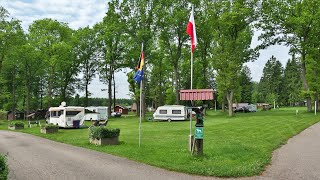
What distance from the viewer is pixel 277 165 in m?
11.0

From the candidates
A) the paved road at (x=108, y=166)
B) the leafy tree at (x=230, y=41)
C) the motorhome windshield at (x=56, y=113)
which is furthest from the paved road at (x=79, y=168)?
the leafy tree at (x=230, y=41)

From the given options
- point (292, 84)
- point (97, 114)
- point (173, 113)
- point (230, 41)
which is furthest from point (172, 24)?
point (292, 84)

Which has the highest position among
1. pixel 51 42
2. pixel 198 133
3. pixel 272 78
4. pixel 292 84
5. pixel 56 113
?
pixel 51 42

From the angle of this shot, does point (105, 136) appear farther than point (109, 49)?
No

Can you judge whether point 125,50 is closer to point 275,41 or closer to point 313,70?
point 275,41

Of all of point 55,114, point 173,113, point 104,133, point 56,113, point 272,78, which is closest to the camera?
point 104,133

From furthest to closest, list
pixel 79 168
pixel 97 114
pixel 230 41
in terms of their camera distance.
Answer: pixel 230 41 < pixel 97 114 < pixel 79 168

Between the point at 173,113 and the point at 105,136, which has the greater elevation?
the point at 173,113

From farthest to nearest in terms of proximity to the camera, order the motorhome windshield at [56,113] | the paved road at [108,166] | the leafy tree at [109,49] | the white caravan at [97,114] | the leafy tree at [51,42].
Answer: the leafy tree at [51,42]
the leafy tree at [109,49]
the white caravan at [97,114]
the motorhome windshield at [56,113]
the paved road at [108,166]

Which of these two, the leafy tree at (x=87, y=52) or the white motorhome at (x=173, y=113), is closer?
the white motorhome at (x=173, y=113)

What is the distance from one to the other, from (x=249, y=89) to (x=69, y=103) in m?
56.6

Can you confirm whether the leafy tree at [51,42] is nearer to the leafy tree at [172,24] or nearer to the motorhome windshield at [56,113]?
the leafy tree at [172,24]

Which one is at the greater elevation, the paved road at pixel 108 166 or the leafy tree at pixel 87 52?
the leafy tree at pixel 87 52

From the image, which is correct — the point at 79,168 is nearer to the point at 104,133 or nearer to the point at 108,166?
the point at 108,166
